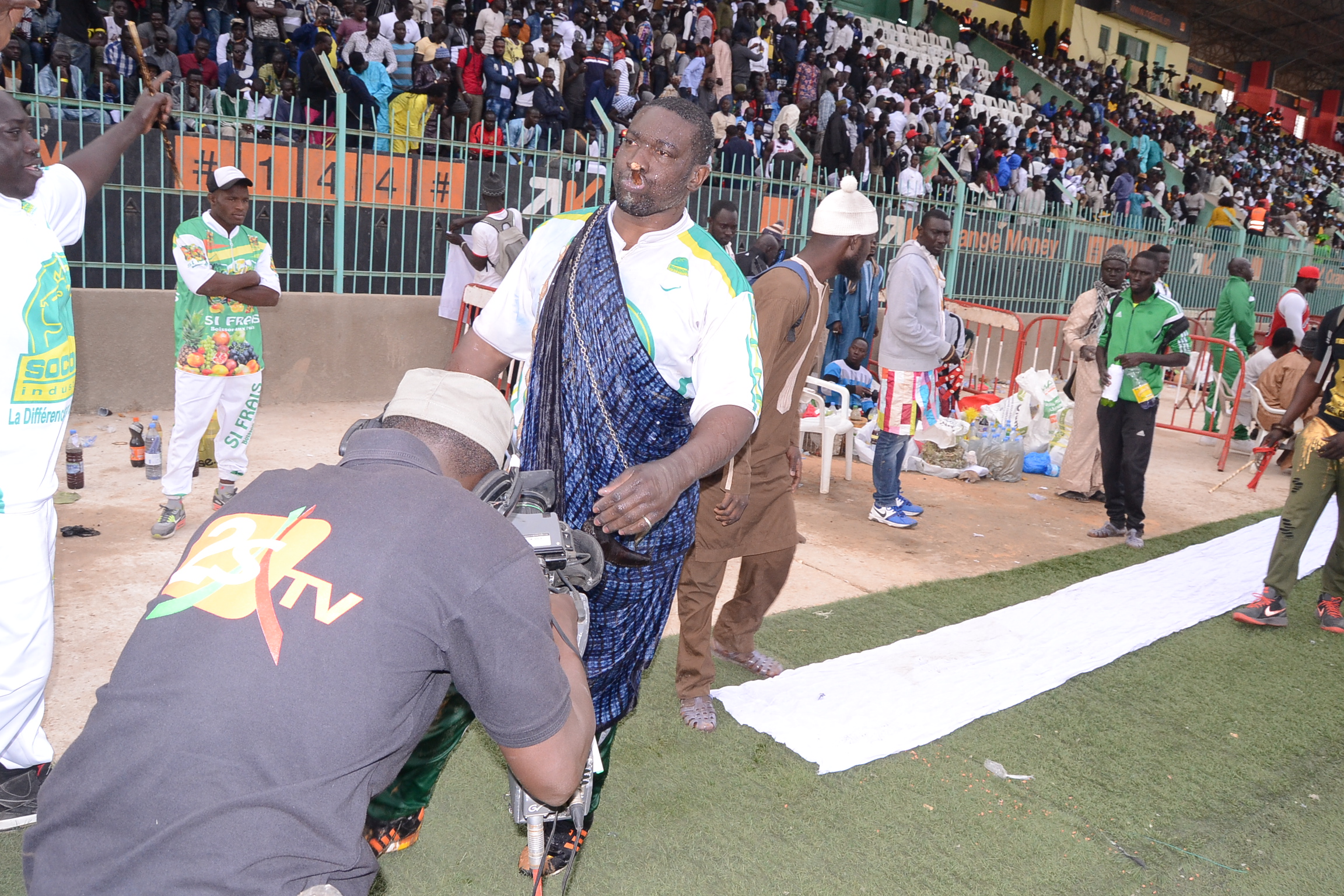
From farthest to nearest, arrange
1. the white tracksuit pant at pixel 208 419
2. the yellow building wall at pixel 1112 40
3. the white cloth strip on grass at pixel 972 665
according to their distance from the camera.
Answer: the yellow building wall at pixel 1112 40, the white tracksuit pant at pixel 208 419, the white cloth strip on grass at pixel 972 665

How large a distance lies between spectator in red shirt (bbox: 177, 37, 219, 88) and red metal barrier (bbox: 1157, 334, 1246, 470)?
30.7 feet

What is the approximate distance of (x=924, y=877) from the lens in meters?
2.83

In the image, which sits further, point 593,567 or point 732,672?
point 732,672

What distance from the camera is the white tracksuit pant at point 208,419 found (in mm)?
5152

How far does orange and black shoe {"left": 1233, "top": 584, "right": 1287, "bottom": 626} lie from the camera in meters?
4.92

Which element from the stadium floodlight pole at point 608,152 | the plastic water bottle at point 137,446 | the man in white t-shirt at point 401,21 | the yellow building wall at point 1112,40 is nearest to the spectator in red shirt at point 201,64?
the man in white t-shirt at point 401,21

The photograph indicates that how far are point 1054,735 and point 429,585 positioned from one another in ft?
9.87

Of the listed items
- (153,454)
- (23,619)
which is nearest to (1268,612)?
(23,619)

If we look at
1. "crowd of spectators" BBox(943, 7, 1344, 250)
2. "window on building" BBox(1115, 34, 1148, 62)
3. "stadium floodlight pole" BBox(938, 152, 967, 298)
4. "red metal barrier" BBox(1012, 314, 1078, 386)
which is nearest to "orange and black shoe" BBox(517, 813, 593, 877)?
"stadium floodlight pole" BBox(938, 152, 967, 298)

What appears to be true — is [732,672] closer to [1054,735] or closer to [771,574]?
[771,574]

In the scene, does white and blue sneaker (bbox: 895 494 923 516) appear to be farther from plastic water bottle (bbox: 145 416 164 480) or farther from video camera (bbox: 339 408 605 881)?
video camera (bbox: 339 408 605 881)

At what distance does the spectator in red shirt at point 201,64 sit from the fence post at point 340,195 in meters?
2.63

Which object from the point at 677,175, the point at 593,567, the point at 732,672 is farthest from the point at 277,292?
the point at 593,567

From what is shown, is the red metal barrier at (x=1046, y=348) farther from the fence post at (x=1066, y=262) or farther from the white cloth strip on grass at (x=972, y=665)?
the white cloth strip on grass at (x=972, y=665)
